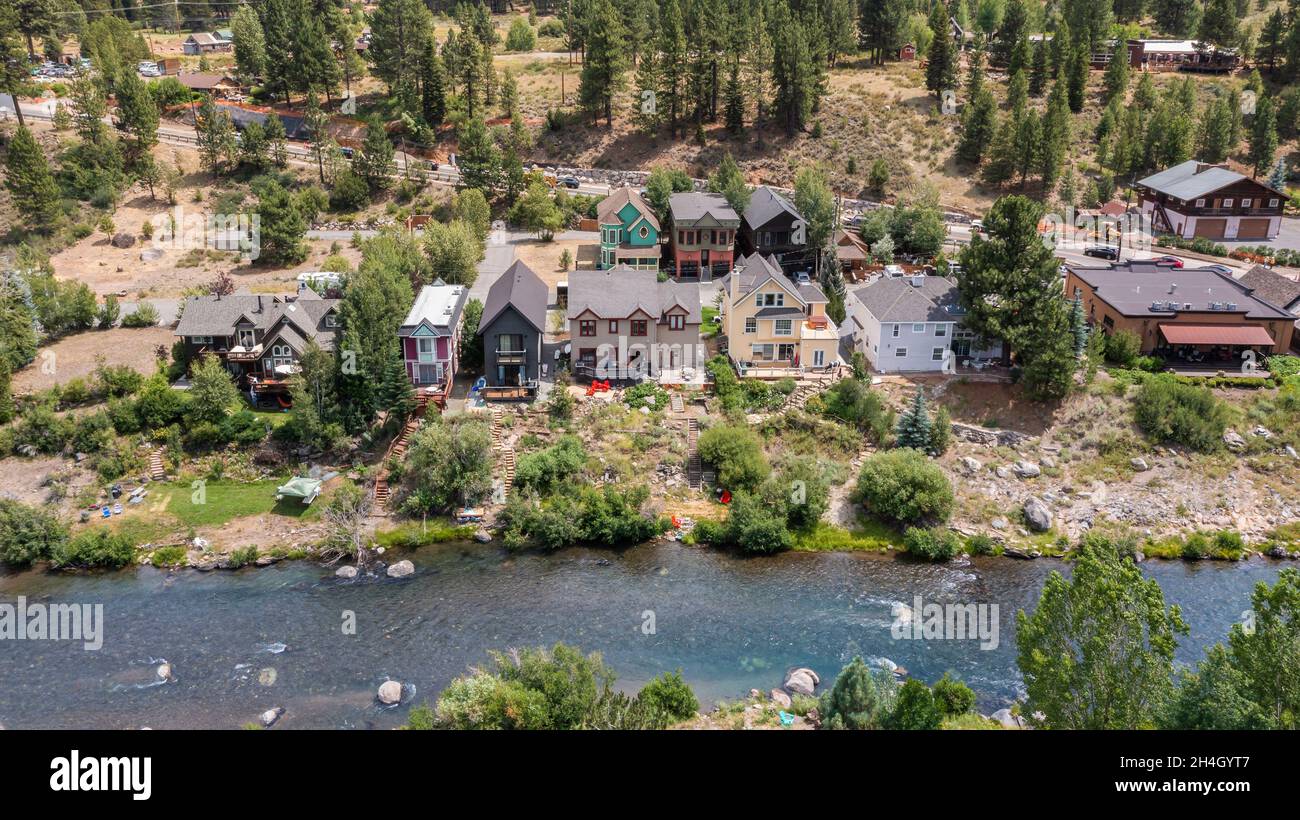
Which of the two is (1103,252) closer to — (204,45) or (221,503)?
(221,503)

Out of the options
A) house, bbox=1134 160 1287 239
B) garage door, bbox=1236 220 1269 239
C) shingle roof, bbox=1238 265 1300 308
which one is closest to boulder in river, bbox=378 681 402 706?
shingle roof, bbox=1238 265 1300 308

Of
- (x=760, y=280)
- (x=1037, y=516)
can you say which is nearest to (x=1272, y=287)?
(x=1037, y=516)

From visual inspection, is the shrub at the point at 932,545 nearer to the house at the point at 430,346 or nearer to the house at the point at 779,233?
the house at the point at 430,346

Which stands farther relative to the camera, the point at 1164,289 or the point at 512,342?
the point at 1164,289

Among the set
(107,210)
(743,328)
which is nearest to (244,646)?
(743,328)

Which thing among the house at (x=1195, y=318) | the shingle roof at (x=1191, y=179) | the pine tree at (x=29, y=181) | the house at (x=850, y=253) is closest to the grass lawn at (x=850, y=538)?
the house at (x=1195, y=318)

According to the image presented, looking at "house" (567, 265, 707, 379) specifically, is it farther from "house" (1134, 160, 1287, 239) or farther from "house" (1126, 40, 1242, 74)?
"house" (1126, 40, 1242, 74)
